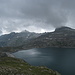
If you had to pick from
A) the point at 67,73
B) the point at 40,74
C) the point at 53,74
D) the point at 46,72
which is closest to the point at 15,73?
the point at 40,74

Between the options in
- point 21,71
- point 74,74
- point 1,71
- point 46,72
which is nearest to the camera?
point 1,71

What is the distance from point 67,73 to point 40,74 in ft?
185

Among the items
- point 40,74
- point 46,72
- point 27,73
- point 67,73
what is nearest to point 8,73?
point 27,73

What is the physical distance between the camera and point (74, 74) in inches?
5037

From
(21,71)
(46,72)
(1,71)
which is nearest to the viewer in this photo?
(1,71)

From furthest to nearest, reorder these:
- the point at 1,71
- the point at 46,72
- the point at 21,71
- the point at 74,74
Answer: the point at 74,74
the point at 46,72
the point at 21,71
the point at 1,71

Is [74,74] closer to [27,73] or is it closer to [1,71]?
[27,73]

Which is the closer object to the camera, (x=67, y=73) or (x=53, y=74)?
(x=53, y=74)

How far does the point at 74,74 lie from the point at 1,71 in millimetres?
82452

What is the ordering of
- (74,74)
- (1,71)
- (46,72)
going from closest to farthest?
(1,71) < (46,72) < (74,74)

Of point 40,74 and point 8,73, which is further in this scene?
point 40,74

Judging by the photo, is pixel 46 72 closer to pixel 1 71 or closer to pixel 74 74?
pixel 1 71

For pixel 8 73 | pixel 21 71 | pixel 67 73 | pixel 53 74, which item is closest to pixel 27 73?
pixel 21 71

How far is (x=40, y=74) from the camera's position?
87125 mm
